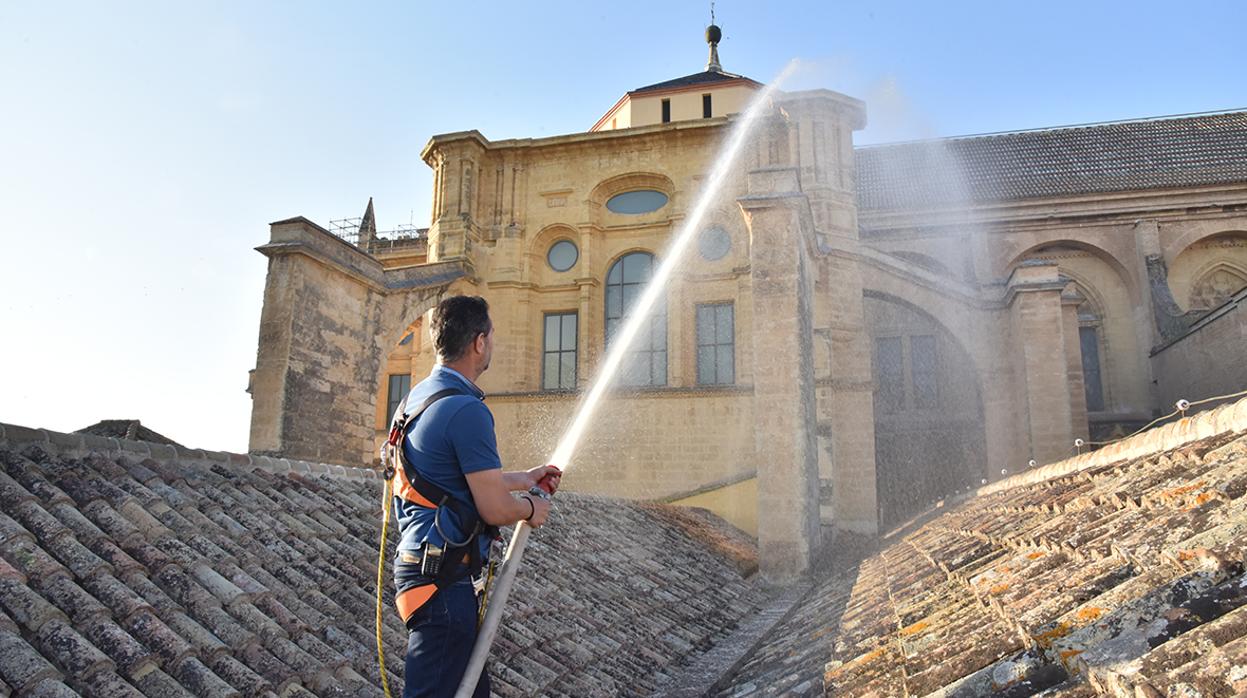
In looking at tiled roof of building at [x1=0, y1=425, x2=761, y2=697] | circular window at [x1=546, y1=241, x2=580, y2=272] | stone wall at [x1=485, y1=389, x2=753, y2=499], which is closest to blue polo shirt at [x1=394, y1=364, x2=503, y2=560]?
tiled roof of building at [x1=0, y1=425, x2=761, y2=697]

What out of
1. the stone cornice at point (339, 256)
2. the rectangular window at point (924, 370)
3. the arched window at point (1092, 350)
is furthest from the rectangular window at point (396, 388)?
the arched window at point (1092, 350)

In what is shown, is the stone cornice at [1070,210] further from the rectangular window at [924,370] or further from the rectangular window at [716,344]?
the rectangular window at [716,344]

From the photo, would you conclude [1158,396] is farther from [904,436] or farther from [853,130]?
[853,130]

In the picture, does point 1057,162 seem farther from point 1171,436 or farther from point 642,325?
point 1171,436

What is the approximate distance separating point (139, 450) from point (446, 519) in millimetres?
3351

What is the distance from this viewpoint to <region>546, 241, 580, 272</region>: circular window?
19.9 meters

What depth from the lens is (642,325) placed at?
744 inches

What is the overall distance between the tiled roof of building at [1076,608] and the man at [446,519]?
1.44 meters

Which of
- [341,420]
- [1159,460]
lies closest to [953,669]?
[1159,460]

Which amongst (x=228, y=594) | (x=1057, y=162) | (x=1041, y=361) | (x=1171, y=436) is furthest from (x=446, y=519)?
(x=1057, y=162)

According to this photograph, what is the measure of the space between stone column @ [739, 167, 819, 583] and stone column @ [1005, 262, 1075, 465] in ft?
21.5

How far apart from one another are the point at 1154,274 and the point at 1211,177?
3852 millimetres

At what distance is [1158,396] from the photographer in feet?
74.1

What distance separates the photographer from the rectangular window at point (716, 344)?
1814 cm
